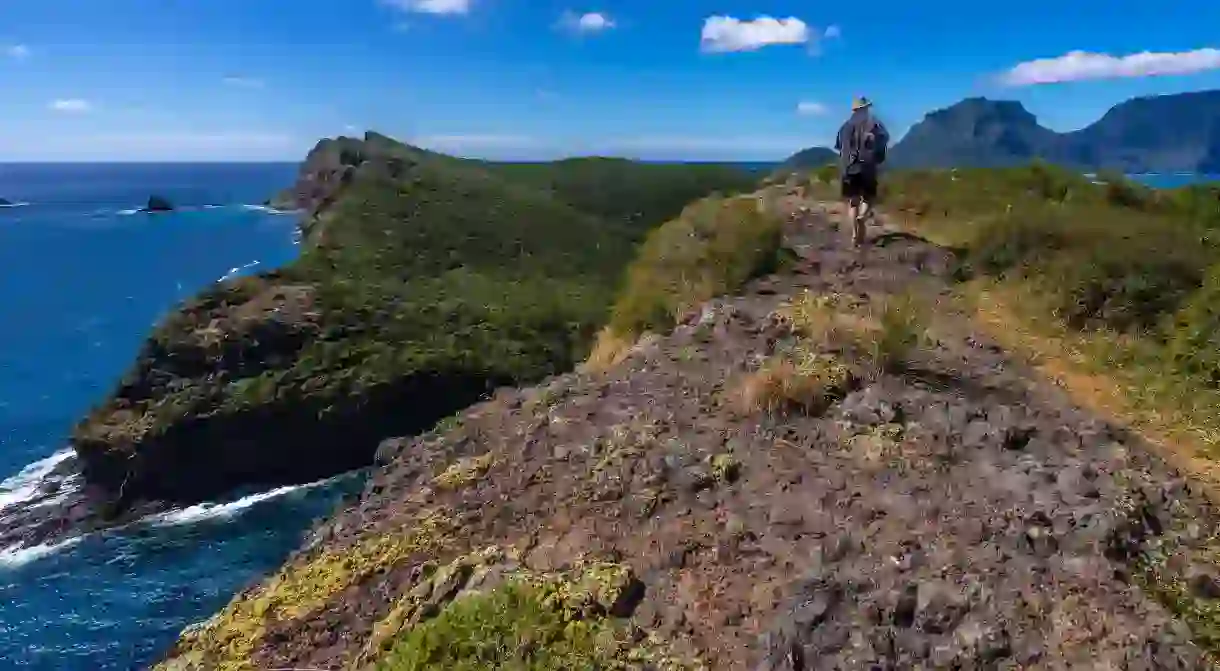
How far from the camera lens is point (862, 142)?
14.3 m

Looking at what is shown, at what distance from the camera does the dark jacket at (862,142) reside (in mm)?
14219

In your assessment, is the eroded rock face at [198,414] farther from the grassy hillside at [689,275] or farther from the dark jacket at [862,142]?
the dark jacket at [862,142]

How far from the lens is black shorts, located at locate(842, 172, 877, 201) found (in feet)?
47.8

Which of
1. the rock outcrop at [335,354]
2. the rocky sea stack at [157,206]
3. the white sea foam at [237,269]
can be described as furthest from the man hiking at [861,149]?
the rocky sea stack at [157,206]

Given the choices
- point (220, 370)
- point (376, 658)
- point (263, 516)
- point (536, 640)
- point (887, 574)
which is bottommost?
point (263, 516)

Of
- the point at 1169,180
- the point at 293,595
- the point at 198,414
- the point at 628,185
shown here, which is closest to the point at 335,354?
the point at 198,414

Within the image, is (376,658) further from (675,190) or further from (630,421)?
(675,190)

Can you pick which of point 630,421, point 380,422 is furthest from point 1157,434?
point 380,422

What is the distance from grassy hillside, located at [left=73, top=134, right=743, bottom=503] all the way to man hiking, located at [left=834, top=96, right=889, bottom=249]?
654 inches

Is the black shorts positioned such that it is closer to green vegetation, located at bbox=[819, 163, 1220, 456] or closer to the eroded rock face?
green vegetation, located at bbox=[819, 163, 1220, 456]

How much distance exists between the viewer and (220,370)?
177 ft

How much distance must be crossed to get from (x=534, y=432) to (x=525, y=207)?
101 m

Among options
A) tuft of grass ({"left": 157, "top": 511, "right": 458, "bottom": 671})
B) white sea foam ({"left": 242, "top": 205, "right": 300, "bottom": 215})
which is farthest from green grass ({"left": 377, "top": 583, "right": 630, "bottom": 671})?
white sea foam ({"left": 242, "top": 205, "right": 300, "bottom": 215})

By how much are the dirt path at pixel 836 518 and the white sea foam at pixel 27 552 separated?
35438 millimetres
